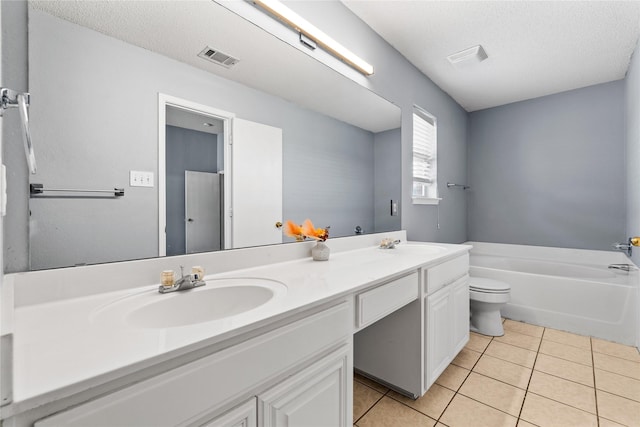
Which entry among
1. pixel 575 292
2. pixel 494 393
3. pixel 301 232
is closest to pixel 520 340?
pixel 575 292

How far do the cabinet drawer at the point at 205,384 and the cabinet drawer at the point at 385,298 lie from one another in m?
0.22

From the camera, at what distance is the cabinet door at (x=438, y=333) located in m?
1.50

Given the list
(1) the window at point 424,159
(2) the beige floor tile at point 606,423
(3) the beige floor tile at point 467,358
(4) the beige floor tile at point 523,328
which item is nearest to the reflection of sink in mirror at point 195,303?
(3) the beige floor tile at point 467,358

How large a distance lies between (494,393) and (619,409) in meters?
0.58

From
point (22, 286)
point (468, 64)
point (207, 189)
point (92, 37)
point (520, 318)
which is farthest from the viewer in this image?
point (520, 318)

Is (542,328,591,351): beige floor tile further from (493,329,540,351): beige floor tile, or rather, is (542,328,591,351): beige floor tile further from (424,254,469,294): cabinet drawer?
(424,254,469,294): cabinet drawer

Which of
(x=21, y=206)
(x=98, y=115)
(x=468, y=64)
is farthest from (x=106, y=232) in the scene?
(x=468, y=64)

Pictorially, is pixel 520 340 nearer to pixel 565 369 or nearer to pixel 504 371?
pixel 565 369

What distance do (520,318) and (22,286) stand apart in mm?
3349

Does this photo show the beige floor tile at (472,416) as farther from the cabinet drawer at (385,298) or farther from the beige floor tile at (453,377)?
the cabinet drawer at (385,298)

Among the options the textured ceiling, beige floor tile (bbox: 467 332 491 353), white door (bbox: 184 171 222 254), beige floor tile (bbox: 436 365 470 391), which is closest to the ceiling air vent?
white door (bbox: 184 171 222 254)

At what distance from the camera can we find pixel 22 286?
0.75 metres

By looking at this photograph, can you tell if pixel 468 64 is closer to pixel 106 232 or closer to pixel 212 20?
pixel 212 20

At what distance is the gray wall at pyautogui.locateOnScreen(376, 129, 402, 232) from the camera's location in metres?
2.03
